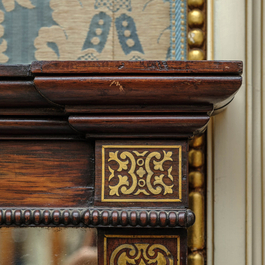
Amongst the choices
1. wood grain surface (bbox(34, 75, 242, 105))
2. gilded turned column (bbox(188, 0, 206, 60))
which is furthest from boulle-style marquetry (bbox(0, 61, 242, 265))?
gilded turned column (bbox(188, 0, 206, 60))

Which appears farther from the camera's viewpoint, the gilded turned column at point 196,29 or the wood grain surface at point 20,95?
the gilded turned column at point 196,29

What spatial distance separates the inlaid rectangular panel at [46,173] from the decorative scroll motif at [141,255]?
0.26 feet

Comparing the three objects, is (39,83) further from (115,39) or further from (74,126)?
(115,39)

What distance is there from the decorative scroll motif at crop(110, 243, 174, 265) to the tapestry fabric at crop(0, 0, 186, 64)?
0.32 m

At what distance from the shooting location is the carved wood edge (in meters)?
0.36

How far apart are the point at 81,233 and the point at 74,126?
153 millimetres

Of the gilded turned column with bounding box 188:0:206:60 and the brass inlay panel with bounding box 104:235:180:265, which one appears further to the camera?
the gilded turned column with bounding box 188:0:206:60

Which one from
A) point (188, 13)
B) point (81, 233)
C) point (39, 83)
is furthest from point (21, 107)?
point (188, 13)

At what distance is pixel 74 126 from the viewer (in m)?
0.37

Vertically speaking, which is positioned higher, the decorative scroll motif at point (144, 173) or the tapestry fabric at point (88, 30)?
the tapestry fabric at point (88, 30)

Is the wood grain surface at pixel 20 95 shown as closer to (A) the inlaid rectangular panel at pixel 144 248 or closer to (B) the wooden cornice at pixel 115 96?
(B) the wooden cornice at pixel 115 96

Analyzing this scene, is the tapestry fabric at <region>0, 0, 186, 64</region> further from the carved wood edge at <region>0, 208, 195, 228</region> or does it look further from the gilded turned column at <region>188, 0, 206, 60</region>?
the carved wood edge at <region>0, 208, 195, 228</region>

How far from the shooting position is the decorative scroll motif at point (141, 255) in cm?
38

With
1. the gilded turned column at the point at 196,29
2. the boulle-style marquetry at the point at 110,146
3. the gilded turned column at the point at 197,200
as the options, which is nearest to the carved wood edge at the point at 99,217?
the boulle-style marquetry at the point at 110,146
